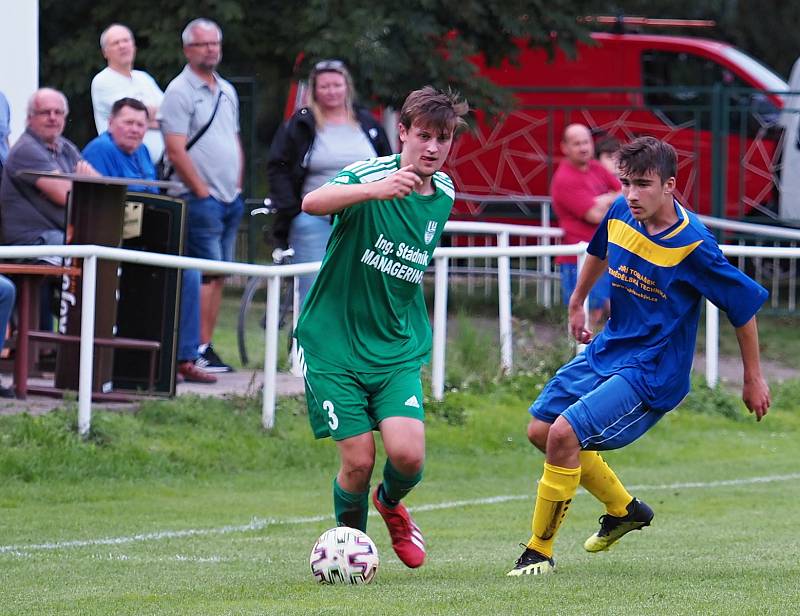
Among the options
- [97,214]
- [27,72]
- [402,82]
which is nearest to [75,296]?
[97,214]

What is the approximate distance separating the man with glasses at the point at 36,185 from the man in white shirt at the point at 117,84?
1.24 metres

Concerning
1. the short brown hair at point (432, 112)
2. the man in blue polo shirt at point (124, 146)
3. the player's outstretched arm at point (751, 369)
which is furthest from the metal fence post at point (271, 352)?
the player's outstretched arm at point (751, 369)

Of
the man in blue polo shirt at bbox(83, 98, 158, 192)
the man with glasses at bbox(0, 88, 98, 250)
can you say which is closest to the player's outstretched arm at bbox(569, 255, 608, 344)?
the man with glasses at bbox(0, 88, 98, 250)

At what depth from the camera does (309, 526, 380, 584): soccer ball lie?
6.82 meters

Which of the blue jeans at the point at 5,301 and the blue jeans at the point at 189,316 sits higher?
the blue jeans at the point at 5,301

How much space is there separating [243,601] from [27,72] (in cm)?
750

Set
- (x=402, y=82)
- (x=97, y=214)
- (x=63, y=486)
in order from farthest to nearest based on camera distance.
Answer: (x=402, y=82) < (x=97, y=214) < (x=63, y=486)

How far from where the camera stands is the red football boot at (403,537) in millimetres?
7234

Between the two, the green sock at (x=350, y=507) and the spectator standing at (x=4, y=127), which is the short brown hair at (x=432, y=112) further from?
the spectator standing at (x=4, y=127)

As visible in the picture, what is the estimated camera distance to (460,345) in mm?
13023

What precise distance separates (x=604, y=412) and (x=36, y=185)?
5383mm

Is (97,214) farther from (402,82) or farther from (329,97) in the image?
(402,82)

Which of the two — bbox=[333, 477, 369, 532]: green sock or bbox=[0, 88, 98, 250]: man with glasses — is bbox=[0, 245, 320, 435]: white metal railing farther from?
bbox=[333, 477, 369, 532]: green sock

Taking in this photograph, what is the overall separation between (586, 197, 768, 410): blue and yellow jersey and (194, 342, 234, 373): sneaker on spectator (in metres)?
6.11
